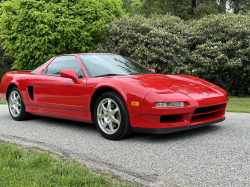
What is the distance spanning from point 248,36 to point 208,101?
7797mm

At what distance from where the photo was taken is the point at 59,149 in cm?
394

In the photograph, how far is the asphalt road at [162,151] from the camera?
2.84 meters

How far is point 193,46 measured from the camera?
12.5m

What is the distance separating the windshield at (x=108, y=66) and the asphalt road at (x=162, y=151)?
103 centimetres

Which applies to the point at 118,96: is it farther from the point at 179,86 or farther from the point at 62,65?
the point at 62,65

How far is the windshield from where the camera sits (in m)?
4.95

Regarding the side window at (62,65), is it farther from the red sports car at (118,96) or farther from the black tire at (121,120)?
the black tire at (121,120)

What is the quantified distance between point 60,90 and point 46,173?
8.08ft

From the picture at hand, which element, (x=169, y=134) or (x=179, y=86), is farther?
(x=169, y=134)

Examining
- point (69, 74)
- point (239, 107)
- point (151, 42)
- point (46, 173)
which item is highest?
point (151, 42)

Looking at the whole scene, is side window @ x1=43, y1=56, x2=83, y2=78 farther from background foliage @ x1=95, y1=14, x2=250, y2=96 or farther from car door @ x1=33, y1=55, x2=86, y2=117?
background foliage @ x1=95, y1=14, x2=250, y2=96

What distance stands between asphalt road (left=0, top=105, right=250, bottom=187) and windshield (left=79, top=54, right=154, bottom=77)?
1031 mm

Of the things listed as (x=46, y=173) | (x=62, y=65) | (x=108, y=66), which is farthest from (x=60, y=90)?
(x=46, y=173)

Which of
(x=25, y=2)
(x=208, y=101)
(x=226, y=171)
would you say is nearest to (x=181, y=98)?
(x=208, y=101)
